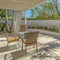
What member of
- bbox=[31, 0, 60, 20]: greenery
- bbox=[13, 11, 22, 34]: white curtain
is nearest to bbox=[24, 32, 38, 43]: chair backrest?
bbox=[13, 11, 22, 34]: white curtain

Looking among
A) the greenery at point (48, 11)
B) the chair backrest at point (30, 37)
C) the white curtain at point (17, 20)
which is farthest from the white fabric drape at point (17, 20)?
the greenery at point (48, 11)

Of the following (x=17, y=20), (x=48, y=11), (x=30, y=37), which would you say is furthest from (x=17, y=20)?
(x=48, y=11)

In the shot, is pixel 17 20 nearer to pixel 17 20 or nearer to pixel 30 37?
pixel 17 20

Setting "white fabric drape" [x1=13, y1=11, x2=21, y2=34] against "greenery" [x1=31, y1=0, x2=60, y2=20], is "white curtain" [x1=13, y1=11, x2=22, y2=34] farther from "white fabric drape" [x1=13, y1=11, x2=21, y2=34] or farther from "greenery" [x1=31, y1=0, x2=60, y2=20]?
"greenery" [x1=31, y1=0, x2=60, y2=20]

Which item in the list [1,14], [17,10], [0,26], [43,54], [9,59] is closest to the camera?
[9,59]

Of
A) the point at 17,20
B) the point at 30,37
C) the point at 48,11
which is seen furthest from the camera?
the point at 48,11

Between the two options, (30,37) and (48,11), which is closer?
(30,37)

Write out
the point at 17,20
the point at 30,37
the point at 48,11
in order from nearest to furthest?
the point at 30,37 < the point at 17,20 < the point at 48,11

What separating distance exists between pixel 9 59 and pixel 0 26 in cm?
1104

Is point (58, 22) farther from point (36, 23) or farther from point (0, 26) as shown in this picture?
point (0, 26)

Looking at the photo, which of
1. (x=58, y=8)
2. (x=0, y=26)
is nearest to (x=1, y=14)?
(x=0, y=26)

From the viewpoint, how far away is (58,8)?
63.6 feet

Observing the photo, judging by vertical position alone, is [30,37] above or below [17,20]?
below

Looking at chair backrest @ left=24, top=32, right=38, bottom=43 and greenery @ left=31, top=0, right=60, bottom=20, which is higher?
greenery @ left=31, top=0, right=60, bottom=20
